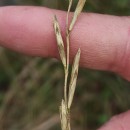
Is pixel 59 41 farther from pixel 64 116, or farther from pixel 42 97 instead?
pixel 42 97

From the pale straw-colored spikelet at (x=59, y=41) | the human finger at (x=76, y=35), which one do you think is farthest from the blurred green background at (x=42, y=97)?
the pale straw-colored spikelet at (x=59, y=41)

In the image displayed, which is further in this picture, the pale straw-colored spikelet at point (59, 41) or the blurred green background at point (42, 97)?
the blurred green background at point (42, 97)

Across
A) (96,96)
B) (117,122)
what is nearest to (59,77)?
(96,96)

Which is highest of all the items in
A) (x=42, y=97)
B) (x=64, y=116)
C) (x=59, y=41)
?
(x=59, y=41)

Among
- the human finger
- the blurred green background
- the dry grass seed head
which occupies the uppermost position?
A: the human finger

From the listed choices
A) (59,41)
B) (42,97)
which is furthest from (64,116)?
(42,97)

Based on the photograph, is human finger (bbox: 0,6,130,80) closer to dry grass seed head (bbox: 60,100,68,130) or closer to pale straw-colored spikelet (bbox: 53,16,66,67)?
pale straw-colored spikelet (bbox: 53,16,66,67)

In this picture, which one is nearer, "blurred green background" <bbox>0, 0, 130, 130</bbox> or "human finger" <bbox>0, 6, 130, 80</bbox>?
"human finger" <bbox>0, 6, 130, 80</bbox>

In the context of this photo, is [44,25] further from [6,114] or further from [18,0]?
[6,114]

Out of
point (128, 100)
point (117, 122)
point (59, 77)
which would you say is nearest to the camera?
point (117, 122)

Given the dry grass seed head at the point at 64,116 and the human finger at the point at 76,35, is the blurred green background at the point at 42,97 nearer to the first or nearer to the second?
the human finger at the point at 76,35

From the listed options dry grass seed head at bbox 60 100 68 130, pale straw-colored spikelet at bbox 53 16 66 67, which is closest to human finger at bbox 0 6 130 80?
pale straw-colored spikelet at bbox 53 16 66 67
